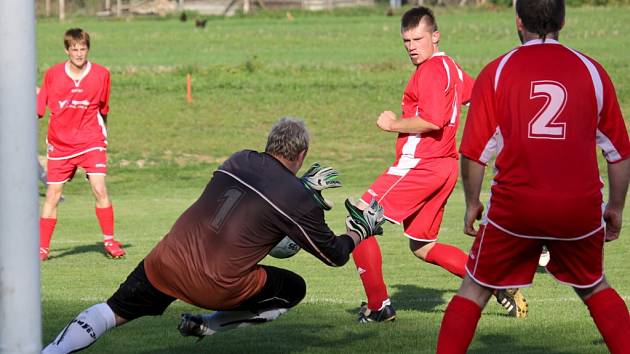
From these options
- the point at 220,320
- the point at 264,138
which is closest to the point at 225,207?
the point at 220,320

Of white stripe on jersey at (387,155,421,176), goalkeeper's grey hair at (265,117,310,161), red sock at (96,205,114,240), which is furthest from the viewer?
red sock at (96,205,114,240)

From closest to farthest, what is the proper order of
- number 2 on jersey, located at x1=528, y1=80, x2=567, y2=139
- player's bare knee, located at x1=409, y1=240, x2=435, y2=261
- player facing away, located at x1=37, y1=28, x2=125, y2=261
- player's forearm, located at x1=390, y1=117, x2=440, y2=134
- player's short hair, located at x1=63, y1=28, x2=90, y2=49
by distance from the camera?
number 2 on jersey, located at x1=528, y1=80, x2=567, y2=139
player's forearm, located at x1=390, y1=117, x2=440, y2=134
player's bare knee, located at x1=409, y1=240, x2=435, y2=261
player's short hair, located at x1=63, y1=28, x2=90, y2=49
player facing away, located at x1=37, y1=28, x2=125, y2=261

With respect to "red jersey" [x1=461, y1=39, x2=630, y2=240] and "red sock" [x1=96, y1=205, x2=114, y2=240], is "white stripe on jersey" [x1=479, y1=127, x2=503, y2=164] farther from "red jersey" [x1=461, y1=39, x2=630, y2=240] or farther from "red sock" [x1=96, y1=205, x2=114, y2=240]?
"red sock" [x1=96, y1=205, x2=114, y2=240]

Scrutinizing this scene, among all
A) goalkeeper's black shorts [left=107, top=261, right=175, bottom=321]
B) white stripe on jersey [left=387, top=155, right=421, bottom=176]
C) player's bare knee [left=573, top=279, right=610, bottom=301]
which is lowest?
goalkeeper's black shorts [left=107, top=261, right=175, bottom=321]

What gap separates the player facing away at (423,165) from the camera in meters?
8.60

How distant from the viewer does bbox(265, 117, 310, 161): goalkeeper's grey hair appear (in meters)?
6.64

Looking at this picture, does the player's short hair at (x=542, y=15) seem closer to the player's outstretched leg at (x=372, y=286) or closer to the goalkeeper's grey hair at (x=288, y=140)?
the goalkeeper's grey hair at (x=288, y=140)

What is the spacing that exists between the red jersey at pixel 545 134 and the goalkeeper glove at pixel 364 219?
119cm

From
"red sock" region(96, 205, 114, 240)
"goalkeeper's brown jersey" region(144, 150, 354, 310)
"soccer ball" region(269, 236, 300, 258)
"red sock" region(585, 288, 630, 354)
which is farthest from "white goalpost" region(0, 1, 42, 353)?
"red sock" region(96, 205, 114, 240)

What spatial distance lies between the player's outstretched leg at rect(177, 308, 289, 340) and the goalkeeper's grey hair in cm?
101

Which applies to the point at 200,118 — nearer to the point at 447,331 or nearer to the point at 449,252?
the point at 449,252

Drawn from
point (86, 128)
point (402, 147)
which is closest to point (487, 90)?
point (402, 147)

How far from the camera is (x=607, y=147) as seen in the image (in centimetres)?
604

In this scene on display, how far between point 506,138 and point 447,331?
0.98 metres
